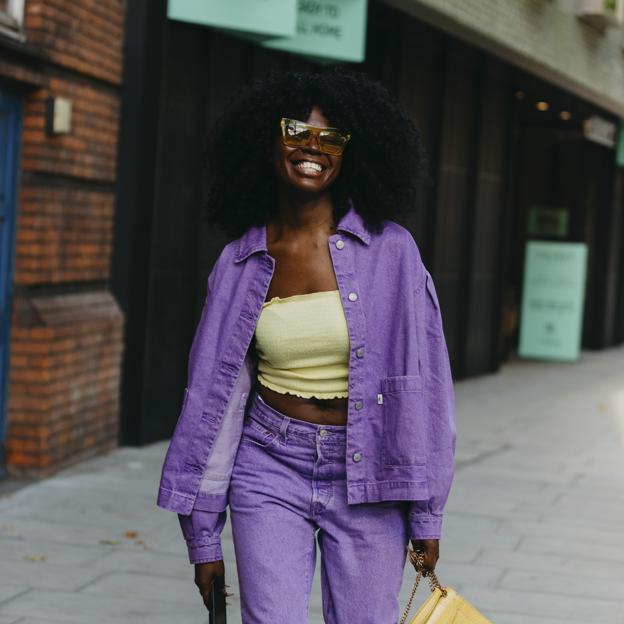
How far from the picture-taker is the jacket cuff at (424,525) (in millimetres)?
3506

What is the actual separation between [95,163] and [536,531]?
11.8 ft

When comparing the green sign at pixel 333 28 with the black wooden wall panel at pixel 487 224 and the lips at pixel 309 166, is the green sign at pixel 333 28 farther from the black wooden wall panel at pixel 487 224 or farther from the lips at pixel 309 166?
the lips at pixel 309 166

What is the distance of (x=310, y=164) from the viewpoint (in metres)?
3.55

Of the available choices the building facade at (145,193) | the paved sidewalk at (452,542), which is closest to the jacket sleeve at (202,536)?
the paved sidewalk at (452,542)

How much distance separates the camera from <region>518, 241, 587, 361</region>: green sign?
64.6 feet

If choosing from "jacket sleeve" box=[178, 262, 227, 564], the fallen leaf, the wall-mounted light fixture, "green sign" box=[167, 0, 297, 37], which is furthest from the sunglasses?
"green sign" box=[167, 0, 297, 37]

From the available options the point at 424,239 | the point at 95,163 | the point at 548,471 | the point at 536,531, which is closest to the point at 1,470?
the point at 95,163

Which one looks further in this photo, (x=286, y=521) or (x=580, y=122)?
(x=580, y=122)

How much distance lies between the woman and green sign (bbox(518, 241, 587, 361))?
53.6 feet

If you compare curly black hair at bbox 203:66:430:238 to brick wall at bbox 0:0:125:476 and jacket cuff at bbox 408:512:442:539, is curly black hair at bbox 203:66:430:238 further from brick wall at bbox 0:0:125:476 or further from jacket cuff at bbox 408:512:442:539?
brick wall at bbox 0:0:125:476

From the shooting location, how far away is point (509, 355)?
834 inches

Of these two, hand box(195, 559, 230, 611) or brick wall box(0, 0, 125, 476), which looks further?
brick wall box(0, 0, 125, 476)

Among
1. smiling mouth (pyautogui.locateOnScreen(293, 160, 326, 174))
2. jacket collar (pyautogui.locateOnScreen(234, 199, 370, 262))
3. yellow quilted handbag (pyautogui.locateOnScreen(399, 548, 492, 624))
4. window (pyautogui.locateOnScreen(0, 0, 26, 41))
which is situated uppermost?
window (pyautogui.locateOnScreen(0, 0, 26, 41))

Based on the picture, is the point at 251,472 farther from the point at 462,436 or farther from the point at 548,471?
the point at 462,436
